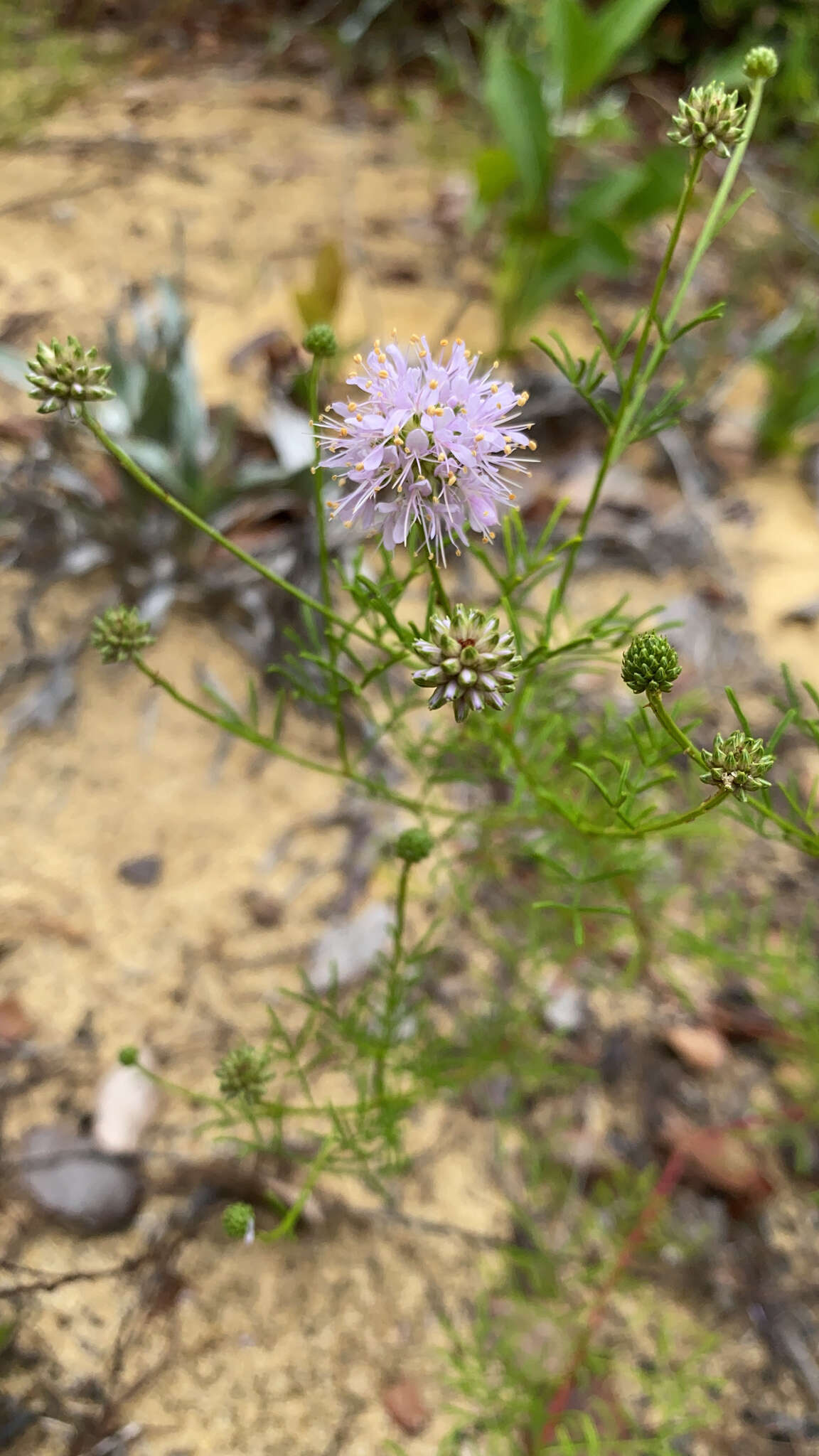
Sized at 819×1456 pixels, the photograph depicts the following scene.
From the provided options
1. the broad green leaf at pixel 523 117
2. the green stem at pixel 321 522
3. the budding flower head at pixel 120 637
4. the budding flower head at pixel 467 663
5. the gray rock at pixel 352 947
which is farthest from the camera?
the broad green leaf at pixel 523 117

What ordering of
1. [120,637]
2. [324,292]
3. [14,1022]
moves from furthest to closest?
[324,292], [14,1022], [120,637]

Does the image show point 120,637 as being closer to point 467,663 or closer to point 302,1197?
point 467,663

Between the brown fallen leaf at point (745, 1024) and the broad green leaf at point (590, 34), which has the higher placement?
the broad green leaf at point (590, 34)

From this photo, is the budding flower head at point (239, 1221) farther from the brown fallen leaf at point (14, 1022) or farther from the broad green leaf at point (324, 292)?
the broad green leaf at point (324, 292)

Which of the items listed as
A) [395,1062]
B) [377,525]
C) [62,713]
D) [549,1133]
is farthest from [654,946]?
[62,713]

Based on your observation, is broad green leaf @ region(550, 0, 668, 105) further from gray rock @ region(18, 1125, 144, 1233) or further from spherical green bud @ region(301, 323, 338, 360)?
gray rock @ region(18, 1125, 144, 1233)

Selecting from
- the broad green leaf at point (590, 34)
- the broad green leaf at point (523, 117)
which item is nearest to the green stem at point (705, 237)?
the broad green leaf at point (523, 117)

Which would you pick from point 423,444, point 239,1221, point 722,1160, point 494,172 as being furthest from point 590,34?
point 239,1221
